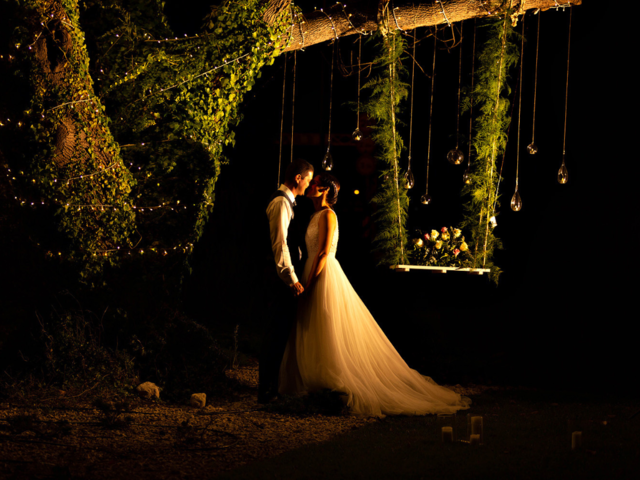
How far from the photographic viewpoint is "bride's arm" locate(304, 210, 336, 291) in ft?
15.0

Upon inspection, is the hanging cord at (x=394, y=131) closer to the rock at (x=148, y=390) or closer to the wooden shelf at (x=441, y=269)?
the wooden shelf at (x=441, y=269)

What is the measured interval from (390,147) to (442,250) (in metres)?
0.96

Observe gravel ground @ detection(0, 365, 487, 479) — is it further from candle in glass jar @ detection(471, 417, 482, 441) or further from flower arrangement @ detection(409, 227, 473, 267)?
flower arrangement @ detection(409, 227, 473, 267)

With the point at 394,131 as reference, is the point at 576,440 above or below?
below

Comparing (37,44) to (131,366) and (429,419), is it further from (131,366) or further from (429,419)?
(429,419)

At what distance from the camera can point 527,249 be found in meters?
6.81

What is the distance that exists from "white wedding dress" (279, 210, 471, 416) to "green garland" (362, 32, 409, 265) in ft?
3.05

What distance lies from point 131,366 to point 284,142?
4.51m

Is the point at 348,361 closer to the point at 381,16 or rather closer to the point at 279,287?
the point at 279,287

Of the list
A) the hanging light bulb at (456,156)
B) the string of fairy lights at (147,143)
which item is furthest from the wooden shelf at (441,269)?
the hanging light bulb at (456,156)

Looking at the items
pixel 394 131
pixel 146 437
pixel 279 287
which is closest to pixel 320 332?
pixel 279 287

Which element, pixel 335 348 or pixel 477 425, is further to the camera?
pixel 335 348

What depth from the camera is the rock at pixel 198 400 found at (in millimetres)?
4496

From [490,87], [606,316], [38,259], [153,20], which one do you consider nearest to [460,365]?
[606,316]
